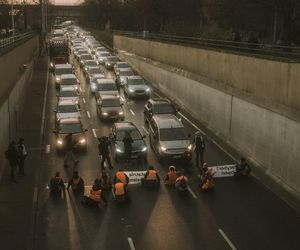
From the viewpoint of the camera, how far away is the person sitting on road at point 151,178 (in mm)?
20422

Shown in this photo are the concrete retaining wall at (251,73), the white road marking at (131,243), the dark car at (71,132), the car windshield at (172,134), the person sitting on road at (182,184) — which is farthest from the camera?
the dark car at (71,132)

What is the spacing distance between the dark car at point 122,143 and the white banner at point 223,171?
3854 mm

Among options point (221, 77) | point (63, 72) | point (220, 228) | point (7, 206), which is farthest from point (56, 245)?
point (63, 72)

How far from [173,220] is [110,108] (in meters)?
17.3

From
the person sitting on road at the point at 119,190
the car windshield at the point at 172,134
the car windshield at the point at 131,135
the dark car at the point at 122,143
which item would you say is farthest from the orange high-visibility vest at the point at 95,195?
the car windshield at the point at 172,134

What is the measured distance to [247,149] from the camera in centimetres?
2464

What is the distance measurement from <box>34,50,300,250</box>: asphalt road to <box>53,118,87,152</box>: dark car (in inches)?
121

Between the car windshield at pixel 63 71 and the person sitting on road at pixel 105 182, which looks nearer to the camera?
the person sitting on road at pixel 105 182

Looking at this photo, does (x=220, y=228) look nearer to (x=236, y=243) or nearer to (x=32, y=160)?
(x=236, y=243)

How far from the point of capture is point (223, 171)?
21984 mm

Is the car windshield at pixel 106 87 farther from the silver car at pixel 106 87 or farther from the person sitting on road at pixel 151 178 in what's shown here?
the person sitting on road at pixel 151 178

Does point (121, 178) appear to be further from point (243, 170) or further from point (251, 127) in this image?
point (251, 127)

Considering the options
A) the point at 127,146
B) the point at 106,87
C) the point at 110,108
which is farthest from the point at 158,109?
the point at 106,87

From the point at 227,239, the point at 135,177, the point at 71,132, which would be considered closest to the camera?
the point at 227,239
